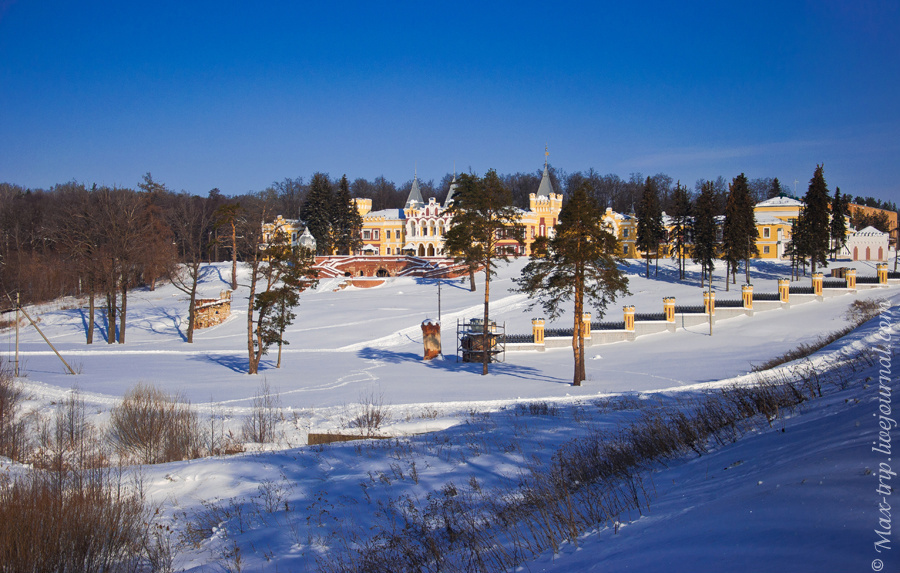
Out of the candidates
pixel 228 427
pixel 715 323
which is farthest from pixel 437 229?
pixel 228 427

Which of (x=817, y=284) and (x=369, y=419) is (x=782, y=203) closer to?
(x=817, y=284)

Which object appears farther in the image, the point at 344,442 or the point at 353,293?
the point at 353,293

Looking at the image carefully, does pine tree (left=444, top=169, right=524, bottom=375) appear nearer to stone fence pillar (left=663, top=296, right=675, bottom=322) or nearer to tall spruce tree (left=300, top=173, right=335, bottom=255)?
stone fence pillar (left=663, top=296, right=675, bottom=322)

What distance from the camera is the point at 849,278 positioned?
35094 mm

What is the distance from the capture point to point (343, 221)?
6769 cm

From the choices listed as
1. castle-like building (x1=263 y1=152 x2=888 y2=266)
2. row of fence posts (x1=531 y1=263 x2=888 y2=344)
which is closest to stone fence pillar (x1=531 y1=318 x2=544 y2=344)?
row of fence posts (x1=531 y1=263 x2=888 y2=344)

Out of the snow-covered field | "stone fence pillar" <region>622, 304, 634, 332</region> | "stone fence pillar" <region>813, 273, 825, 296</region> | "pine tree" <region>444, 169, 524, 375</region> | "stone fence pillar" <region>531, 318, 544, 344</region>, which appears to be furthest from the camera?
"stone fence pillar" <region>813, 273, 825, 296</region>

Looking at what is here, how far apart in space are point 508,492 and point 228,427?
1015 centimetres

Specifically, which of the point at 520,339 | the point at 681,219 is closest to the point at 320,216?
the point at 681,219

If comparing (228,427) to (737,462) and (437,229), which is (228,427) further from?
(437,229)

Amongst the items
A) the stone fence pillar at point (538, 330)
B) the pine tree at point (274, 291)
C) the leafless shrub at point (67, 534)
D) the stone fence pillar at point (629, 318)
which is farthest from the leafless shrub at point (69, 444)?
the stone fence pillar at point (629, 318)

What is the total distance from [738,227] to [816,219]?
9.65 m

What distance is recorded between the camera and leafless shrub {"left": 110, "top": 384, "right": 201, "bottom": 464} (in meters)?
12.2

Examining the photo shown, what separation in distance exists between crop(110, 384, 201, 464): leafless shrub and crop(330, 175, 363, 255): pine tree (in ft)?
178
